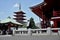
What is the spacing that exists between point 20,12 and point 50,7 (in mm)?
62882

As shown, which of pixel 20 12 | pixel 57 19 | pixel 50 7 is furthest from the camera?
pixel 20 12

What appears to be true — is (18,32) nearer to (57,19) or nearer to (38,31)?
(38,31)

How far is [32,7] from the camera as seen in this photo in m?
34.5

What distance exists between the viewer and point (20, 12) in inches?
3698

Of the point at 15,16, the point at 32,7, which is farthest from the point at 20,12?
the point at 32,7

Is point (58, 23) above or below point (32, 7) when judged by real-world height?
below

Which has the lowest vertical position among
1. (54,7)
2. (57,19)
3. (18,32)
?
(18,32)

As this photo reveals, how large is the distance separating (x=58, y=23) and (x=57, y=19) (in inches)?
62.6

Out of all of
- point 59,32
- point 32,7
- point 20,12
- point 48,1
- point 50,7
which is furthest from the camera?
point 20,12

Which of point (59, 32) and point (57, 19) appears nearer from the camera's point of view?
point (59, 32)

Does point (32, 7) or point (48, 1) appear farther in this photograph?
point (32, 7)

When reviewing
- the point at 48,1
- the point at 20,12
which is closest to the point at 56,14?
the point at 48,1

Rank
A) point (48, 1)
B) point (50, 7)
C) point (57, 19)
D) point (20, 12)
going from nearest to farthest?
point (57, 19), point (48, 1), point (50, 7), point (20, 12)

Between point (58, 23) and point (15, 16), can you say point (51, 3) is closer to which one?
point (58, 23)
